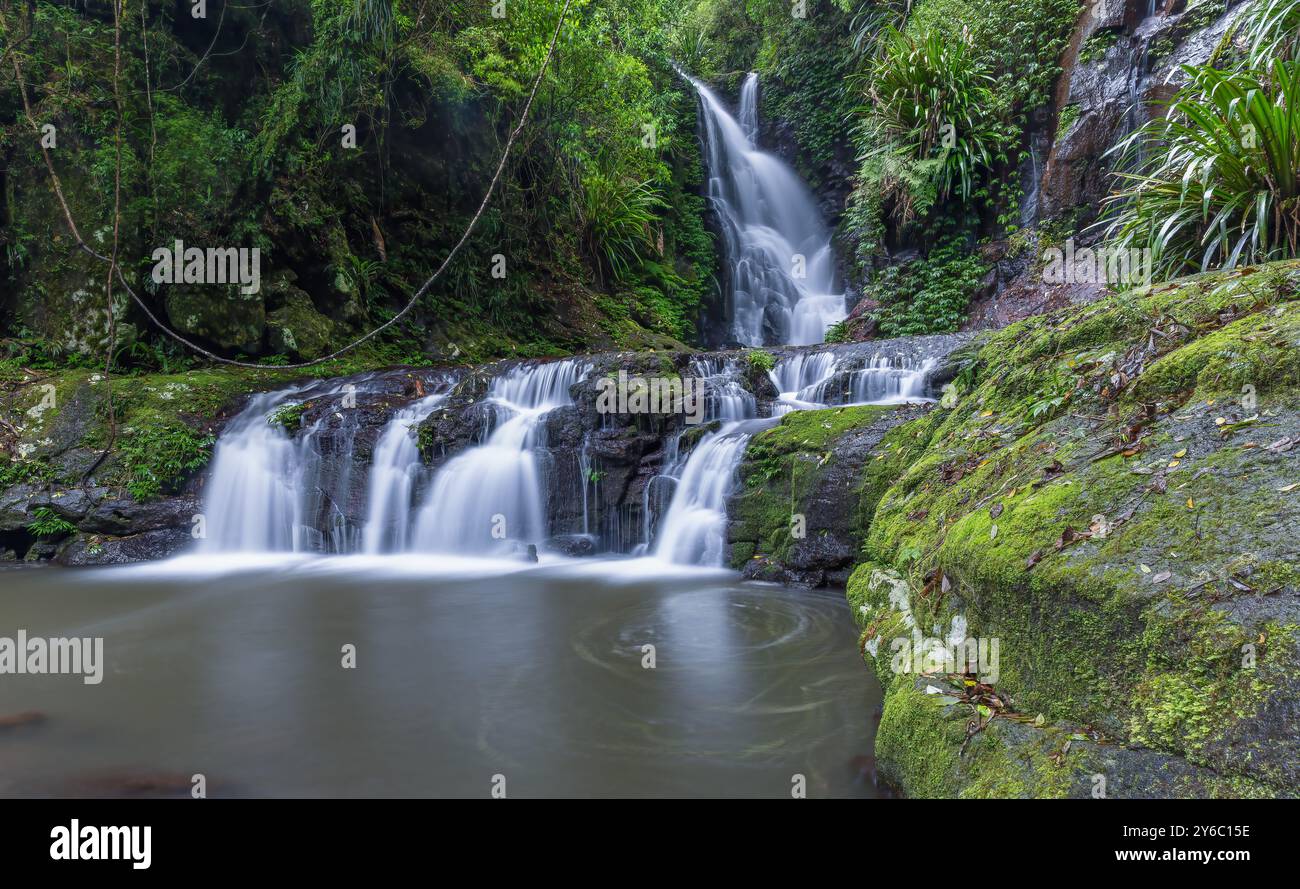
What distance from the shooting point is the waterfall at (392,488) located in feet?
26.6

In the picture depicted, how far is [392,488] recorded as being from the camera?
8.25 metres

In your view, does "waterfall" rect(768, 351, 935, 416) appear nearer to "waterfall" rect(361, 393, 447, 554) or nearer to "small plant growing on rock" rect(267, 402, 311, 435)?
"waterfall" rect(361, 393, 447, 554)

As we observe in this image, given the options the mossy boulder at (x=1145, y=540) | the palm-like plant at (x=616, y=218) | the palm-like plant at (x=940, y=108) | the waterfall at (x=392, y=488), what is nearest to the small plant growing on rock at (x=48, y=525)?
the waterfall at (x=392, y=488)

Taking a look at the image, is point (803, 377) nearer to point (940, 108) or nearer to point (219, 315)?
point (940, 108)

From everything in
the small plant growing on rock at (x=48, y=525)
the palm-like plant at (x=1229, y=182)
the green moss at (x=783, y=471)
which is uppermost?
the palm-like plant at (x=1229, y=182)

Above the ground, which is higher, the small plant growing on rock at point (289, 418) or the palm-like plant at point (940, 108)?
the palm-like plant at point (940, 108)

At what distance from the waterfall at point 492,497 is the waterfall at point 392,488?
22 cm

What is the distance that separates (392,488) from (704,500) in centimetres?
374

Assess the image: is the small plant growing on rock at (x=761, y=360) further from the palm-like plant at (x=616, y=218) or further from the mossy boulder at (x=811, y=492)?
the palm-like plant at (x=616, y=218)

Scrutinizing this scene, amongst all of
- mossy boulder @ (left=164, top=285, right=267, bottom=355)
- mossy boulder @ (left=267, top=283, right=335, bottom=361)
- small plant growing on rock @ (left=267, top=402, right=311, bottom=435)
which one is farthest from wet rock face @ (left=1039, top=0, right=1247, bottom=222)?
mossy boulder @ (left=164, top=285, right=267, bottom=355)

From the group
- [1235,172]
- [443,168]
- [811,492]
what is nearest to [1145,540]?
[811,492]

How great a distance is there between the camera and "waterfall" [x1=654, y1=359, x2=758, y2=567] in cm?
681

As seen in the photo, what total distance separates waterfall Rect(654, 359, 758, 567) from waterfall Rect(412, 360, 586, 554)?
5.15ft
